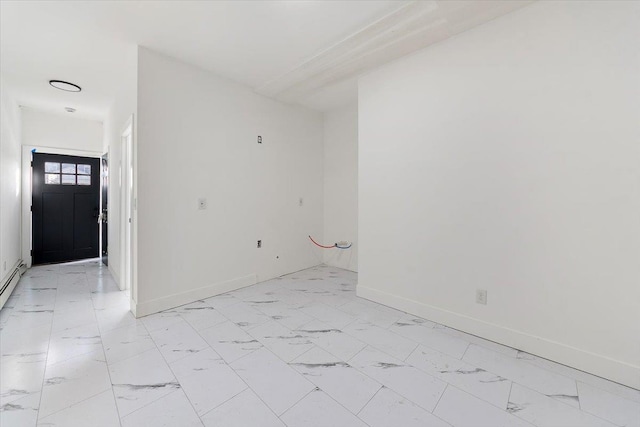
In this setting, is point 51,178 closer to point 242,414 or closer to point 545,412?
point 242,414

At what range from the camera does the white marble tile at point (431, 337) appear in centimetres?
226

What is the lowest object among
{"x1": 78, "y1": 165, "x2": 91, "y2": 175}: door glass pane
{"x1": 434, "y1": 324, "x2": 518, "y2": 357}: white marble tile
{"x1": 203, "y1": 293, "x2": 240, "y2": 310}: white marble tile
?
{"x1": 434, "y1": 324, "x2": 518, "y2": 357}: white marble tile

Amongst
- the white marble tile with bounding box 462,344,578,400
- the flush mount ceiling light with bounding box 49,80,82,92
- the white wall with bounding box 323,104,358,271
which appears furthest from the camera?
the white wall with bounding box 323,104,358,271

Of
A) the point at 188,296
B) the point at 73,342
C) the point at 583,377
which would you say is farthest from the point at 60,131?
the point at 583,377

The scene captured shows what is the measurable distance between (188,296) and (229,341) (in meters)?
1.16

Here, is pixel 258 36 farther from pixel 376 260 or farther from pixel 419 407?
pixel 419 407

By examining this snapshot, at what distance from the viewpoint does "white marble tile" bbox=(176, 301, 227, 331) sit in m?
2.70

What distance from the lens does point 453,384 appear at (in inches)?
71.9

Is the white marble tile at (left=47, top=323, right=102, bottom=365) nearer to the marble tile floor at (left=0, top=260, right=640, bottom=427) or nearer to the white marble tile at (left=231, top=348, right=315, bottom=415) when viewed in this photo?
the marble tile floor at (left=0, top=260, right=640, bottom=427)

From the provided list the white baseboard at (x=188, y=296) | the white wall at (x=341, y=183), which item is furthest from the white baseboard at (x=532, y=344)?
the white baseboard at (x=188, y=296)

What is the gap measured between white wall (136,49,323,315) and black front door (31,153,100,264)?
3930mm

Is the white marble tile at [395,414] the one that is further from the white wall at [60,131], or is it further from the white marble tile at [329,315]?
the white wall at [60,131]

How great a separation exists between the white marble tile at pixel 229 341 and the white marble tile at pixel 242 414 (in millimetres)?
477

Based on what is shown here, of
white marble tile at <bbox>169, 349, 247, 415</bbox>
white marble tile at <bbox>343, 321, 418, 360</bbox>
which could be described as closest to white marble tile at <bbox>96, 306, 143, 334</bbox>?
white marble tile at <bbox>169, 349, 247, 415</bbox>
